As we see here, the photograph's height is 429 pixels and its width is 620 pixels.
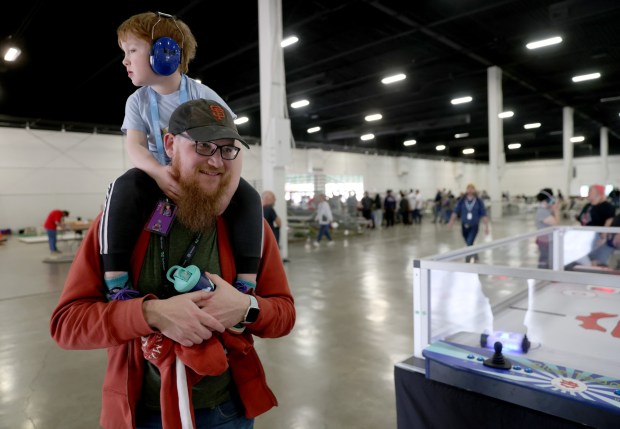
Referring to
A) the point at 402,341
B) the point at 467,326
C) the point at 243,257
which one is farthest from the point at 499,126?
the point at 243,257

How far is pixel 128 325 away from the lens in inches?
38.3

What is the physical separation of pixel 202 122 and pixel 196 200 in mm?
212

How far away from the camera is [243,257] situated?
118cm

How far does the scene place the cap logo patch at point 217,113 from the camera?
1073mm

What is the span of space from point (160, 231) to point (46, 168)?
802 inches

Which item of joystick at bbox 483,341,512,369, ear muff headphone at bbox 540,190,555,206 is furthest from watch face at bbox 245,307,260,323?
ear muff headphone at bbox 540,190,555,206

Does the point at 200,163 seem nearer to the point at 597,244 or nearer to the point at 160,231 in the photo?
→ the point at 160,231

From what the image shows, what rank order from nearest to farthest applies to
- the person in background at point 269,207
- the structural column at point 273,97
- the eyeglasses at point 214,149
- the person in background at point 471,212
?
the eyeglasses at point 214,149 < the person in background at point 269,207 < the person in background at point 471,212 < the structural column at point 273,97

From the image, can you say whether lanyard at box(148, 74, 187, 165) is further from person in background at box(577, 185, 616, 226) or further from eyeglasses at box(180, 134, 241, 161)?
person in background at box(577, 185, 616, 226)

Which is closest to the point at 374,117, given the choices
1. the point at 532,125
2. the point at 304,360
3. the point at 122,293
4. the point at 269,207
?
the point at 532,125

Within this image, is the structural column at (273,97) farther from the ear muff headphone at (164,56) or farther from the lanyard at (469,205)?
the ear muff headphone at (164,56)

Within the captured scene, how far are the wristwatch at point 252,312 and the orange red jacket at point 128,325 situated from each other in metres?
0.04

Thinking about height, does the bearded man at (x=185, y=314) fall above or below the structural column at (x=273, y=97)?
below

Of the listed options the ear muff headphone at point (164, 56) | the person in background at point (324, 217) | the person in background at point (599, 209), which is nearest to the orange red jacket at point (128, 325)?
the ear muff headphone at point (164, 56)
